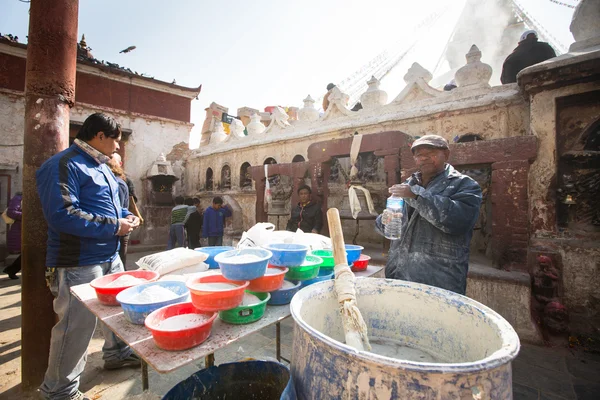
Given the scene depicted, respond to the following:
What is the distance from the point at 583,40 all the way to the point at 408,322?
5.65 metres

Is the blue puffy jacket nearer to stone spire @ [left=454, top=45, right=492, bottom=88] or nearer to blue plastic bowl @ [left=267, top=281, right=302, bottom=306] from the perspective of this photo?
blue plastic bowl @ [left=267, top=281, right=302, bottom=306]

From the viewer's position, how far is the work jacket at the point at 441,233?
7.13 ft

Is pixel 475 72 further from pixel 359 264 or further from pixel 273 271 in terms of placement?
pixel 273 271

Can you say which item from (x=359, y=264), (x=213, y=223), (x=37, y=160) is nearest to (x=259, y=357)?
(x=359, y=264)

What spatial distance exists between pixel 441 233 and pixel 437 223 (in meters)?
0.22

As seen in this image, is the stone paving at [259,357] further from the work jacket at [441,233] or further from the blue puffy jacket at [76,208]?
the work jacket at [441,233]

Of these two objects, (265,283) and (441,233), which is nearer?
(265,283)

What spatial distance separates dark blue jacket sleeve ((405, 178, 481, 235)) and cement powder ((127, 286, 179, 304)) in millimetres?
1993

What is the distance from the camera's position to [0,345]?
11.8 ft

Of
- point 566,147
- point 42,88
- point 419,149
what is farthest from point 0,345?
point 566,147

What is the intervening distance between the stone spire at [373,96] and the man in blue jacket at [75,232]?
6.23 metres

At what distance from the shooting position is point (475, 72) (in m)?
5.52

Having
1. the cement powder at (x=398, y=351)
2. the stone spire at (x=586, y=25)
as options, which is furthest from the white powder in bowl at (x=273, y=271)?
the stone spire at (x=586, y=25)

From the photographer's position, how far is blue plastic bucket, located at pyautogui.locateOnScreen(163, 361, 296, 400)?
1551 millimetres
